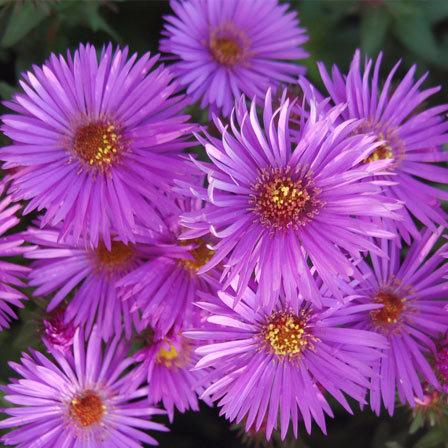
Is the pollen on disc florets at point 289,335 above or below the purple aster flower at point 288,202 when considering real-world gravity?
below

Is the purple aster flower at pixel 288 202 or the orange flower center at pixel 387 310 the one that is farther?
the orange flower center at pixel 387 310

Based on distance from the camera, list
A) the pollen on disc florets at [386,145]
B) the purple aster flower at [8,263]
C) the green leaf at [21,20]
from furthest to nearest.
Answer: the green leaf at [21,20]
the pollen on disc florets at [386,145]
the purple aster flower at [8,263]

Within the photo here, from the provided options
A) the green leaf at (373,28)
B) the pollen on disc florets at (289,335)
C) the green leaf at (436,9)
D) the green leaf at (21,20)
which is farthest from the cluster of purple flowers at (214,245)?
the green leaf at (436,9)

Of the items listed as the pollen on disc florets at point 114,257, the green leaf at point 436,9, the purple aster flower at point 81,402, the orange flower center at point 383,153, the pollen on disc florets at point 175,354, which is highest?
the green leaf at point 436,9

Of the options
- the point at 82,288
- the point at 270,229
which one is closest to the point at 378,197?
the point at 270,229

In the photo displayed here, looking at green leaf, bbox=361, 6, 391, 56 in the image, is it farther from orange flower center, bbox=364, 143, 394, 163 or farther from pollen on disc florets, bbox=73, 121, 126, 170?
pollen on disc florets, bbox=73, 121, 126, 170

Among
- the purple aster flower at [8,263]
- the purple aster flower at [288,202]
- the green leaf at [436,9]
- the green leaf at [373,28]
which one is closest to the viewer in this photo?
the purple aster flower at [288,202]

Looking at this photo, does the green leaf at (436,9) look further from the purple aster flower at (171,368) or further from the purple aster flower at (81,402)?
the purple aster flower at (81,402)
